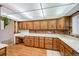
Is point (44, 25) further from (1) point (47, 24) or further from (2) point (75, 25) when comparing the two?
(2) point (75, 25)

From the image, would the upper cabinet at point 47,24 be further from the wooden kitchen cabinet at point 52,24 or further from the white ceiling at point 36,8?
the white ceiling at point 36,8

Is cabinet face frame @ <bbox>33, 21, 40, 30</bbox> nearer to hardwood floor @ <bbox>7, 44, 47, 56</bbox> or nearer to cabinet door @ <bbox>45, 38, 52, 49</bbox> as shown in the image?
cabinet door @ <bbox>45, 38, 52, 49</bbox>

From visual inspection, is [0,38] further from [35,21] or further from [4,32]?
[35,21]

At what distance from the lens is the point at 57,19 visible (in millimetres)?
4980

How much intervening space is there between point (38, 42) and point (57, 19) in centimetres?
155

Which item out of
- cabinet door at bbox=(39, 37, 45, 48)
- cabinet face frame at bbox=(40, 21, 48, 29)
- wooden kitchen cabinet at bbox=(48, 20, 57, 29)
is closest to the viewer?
cabinet door at bbox=(39, 37, 45, 48)

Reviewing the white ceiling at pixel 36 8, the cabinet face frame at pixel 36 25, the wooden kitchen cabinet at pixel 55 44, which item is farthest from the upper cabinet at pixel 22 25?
the white ceiling at pixel 36 8

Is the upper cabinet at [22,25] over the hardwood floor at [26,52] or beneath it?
over

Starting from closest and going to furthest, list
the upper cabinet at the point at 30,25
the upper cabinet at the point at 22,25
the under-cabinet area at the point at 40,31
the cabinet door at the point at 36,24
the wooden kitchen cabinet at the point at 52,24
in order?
the under-cabinet area at the point at 40,31
the wooden kitchen cabinet at the point at 52,24
the cabinet door at the point at 36,24
the upper cabinet at the point at 30,25
the upper cabinet at the point at 22,25

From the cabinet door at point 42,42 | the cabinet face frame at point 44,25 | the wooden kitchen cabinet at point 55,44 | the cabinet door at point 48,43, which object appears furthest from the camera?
the cabinet face frame at point 44,25

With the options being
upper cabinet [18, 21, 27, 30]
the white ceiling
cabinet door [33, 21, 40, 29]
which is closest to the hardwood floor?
the white ceiling

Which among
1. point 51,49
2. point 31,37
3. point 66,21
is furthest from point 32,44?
point 66,21

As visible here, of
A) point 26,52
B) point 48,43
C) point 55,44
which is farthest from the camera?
point 48,43

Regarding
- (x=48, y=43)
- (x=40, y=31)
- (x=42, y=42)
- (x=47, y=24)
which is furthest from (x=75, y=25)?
(x=40, y=31)
